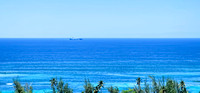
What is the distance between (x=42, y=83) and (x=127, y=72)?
26093 millimetres

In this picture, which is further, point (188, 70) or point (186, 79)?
point (188, 70)

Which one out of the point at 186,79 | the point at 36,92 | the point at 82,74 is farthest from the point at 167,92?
the point at 82,74

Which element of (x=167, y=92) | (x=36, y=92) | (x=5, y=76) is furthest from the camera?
(x=5, y=76)

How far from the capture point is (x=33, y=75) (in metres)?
74.4

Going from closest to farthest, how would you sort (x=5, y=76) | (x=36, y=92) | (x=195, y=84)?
(x=36, y=92) < (x=195, y=84) < (x=5, y=76)

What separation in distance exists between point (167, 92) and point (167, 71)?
50.0 m

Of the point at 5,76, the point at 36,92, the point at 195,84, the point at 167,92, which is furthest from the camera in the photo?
the point at 5,76

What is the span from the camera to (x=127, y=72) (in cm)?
7950

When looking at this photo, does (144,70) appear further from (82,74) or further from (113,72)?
(82,74)

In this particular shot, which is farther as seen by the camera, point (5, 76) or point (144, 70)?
point (144, 70)

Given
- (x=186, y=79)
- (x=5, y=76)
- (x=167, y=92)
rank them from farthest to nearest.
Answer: (x=5, y=76) < (x=186, y=79) < (x=167, y=92)

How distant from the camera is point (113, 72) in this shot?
3127 inches

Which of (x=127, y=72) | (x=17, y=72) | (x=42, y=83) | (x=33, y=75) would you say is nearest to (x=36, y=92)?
(x=42, y=83)

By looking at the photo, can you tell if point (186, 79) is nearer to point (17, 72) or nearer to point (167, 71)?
point (167, 71)
